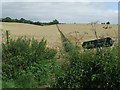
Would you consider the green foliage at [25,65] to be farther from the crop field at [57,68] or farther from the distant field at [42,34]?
the distant field at [42,34]

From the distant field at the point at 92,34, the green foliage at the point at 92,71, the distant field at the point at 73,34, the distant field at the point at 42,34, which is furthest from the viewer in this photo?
the distant field at the point at 42,34

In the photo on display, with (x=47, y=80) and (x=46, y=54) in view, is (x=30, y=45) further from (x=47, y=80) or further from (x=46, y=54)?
(x=47, y=80)

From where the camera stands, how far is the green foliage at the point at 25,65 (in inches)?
208

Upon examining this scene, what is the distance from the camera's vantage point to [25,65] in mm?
6012

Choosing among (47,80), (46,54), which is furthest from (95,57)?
(46,54)

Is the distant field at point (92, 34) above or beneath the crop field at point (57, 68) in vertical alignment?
above

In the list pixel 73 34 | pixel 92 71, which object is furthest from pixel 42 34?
pixel 92 71

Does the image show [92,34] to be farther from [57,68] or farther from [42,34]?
[57,68]

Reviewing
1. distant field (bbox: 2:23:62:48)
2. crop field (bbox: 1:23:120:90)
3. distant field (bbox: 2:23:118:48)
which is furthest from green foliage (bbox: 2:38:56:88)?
distant field (bbox: 2:23:62:48)

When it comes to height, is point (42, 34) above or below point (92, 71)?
above

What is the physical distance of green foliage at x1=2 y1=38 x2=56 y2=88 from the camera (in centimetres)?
528

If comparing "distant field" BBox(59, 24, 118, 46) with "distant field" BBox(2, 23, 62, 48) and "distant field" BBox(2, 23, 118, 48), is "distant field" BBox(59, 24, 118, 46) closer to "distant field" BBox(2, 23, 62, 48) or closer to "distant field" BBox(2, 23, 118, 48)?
"distant field" BBox(2, 23, 118, 48)

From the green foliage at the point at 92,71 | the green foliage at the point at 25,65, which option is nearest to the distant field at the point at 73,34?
the green foliage at the point at 25,65

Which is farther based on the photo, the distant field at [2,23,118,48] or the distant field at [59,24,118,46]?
the distant field at [2,23,118,48]
